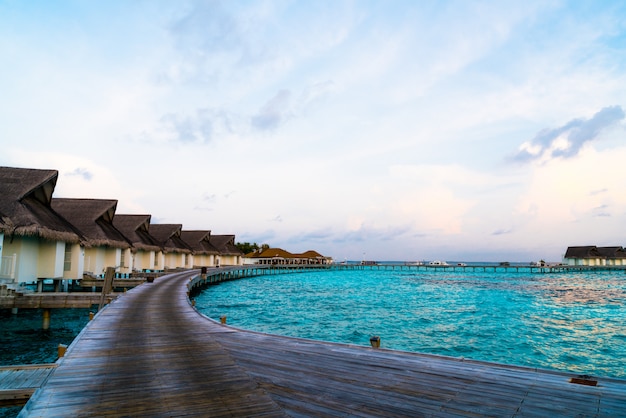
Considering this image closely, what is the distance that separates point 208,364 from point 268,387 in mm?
1536

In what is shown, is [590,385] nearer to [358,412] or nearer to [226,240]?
[358,412]

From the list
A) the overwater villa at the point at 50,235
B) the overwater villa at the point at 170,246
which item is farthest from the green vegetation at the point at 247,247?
the overwater villa at the point at 50,235

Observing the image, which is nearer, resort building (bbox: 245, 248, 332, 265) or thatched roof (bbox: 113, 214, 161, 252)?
thatched roof (bbox: 113, 214, 161, 252)

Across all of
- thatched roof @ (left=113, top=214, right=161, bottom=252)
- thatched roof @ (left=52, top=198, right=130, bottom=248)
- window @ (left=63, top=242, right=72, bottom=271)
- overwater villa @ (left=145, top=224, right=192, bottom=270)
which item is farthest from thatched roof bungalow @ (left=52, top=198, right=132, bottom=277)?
overwater villa @ (left=145, top=224, right=192, bottom=270)

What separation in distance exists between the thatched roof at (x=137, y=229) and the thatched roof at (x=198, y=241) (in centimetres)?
1455

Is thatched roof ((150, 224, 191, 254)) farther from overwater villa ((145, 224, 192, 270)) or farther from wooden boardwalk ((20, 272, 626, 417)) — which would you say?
wooden boardwalk ((20, 272, 626, 417))

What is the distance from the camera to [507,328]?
715 inches

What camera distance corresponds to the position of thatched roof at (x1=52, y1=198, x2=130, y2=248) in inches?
1038

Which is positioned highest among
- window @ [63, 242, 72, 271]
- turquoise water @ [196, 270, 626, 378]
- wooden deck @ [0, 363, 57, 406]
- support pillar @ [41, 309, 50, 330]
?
window @ [63, 242, 72, 271]

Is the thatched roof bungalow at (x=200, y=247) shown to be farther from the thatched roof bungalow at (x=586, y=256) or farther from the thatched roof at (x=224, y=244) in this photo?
the thatched roof bungalow at (x=586, y=256)

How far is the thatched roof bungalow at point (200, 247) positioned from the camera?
55750mm

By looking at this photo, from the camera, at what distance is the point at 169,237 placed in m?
46.2

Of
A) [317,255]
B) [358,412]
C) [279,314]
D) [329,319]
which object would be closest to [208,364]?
[358,412]

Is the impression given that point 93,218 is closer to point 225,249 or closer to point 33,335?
point 33,335
